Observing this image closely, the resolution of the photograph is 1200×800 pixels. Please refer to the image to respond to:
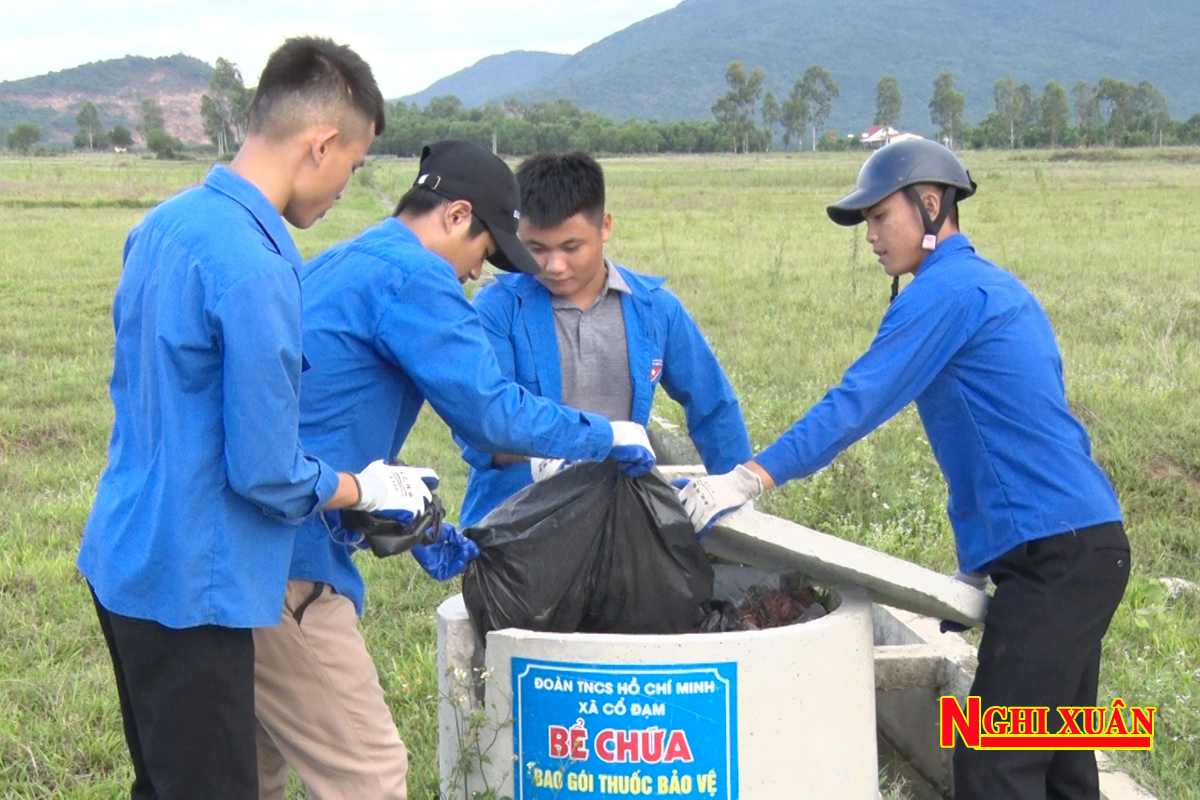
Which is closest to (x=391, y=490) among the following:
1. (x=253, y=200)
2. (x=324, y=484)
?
(x=324, y=484)

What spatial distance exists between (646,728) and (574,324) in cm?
129

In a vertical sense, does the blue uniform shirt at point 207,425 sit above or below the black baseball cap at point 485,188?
below

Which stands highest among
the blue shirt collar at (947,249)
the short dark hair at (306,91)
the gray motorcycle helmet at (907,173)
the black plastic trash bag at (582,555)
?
the short dark hair at (306,91)

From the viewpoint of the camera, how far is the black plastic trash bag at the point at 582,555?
8.61ft

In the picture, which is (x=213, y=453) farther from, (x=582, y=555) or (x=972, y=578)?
(x=972, y=578)

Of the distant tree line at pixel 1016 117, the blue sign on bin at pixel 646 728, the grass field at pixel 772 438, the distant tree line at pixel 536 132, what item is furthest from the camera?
the distant tree line at pixel 1016 117

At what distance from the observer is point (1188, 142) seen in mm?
86500

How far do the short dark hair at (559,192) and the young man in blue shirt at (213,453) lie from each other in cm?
104

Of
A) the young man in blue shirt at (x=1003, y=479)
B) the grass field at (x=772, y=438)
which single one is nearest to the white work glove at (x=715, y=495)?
the young man in blue shirt at (x=1003, y=479)

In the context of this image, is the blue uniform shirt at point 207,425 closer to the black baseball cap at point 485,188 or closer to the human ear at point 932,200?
the black baseball cap at point 485,188

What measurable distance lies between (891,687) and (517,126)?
8401 cm

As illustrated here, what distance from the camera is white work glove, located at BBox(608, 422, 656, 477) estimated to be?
2.60m

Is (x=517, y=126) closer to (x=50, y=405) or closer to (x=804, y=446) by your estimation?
(x=50, y=405)

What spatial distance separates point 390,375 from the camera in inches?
102
